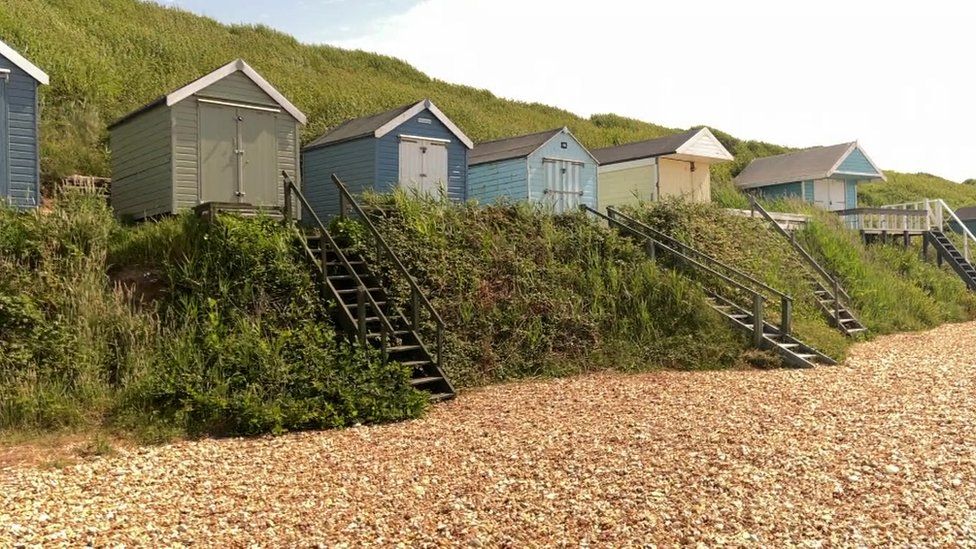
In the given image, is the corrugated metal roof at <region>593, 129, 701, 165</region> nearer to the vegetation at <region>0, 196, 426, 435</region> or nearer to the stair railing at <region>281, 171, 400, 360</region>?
the stair railing at <region>281, 171, 400, 360</region>

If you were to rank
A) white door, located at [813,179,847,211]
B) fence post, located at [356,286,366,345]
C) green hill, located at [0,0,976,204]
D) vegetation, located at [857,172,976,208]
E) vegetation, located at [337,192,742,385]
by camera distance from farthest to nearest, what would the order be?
vegetation, located at [857,172,976,208] → white door, located at [813,179,847,211] → green hill, located at [0,0,976,204] → vegetation, located at [337,192,742,385] → fence post, located at [356,286,366,345]

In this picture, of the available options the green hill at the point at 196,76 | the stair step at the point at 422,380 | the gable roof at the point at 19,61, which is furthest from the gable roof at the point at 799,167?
the gable roof at the point at 19,61

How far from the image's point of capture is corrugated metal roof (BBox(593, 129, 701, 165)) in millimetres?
27094

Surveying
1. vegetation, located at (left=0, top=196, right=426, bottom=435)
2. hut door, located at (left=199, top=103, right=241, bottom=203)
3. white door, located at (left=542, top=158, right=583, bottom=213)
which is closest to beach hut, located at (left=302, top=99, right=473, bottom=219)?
white door, located at (left=542, top=158, right=583, bottom=213)

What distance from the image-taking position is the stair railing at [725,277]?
46.0 feet

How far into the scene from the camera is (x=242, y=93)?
15016 mm

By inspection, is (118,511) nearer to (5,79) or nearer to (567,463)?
(567,463)

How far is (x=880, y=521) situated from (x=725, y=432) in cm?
263

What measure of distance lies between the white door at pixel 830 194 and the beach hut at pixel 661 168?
747 centimetres

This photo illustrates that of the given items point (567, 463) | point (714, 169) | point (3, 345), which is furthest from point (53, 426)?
point (714, 169)

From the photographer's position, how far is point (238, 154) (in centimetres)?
1503

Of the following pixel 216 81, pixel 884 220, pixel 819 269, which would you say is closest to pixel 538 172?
pixel 819 269

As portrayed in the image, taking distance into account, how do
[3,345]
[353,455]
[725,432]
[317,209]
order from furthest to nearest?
[317,209]
[3,345]
[725,432]
[353,455]

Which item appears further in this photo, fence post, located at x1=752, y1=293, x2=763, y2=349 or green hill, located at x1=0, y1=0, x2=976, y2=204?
green hill, located at x1=0, y1=0, x2=976, y2=204
